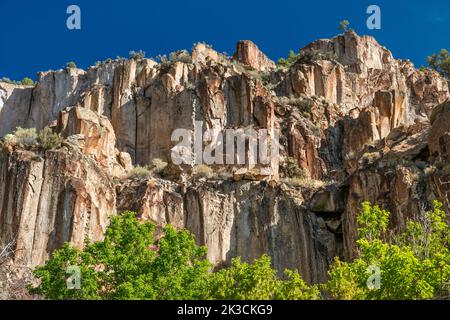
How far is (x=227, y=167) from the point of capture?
41719 mm

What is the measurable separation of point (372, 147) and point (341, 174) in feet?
10.0

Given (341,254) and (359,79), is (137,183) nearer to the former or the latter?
(341,254)

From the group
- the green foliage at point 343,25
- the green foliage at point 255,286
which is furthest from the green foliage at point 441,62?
the green foliage at point 255,286

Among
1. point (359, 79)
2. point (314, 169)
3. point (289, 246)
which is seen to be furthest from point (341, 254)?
point (359, 79)

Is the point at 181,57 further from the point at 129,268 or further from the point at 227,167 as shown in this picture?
the point at 129,268

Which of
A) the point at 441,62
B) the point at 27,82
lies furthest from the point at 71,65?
the point at 441,62

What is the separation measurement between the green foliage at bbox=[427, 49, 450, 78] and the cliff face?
13.8 m

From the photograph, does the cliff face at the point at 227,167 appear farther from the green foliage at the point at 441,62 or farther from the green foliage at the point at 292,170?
the green foliage at the point at 441,62

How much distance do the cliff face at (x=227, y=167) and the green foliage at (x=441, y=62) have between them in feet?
45.4

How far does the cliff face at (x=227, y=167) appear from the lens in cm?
3425

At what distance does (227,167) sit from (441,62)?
1491 inches

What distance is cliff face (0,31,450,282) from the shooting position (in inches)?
1348

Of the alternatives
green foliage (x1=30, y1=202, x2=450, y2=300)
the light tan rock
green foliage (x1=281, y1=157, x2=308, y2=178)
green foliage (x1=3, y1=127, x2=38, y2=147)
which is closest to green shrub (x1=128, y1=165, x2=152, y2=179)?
green foliage (x1=3, y1=127, x2=38, y2=147)
